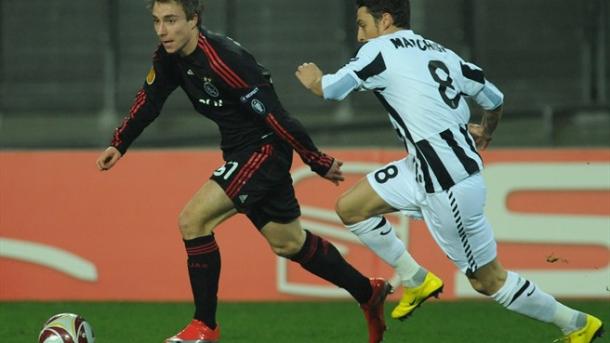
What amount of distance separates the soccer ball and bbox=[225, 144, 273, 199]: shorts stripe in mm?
976

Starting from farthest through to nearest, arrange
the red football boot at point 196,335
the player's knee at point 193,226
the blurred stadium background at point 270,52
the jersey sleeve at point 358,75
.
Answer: the blurred stadium background at point 270,52 → the player's knee at point 193,226 → the red football boot at point 196,335 → the jersey sleeve at point 358,75

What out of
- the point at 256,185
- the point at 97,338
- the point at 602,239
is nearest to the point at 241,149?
the point at 256,185

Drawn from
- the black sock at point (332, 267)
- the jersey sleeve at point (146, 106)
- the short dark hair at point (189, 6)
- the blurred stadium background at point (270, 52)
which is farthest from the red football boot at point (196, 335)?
the blurred stadium background at point (270, 52)

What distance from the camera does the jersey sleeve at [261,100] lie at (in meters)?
6.43

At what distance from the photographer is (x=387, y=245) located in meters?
6.64

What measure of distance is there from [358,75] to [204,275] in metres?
1.31

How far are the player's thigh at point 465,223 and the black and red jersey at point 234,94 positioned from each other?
71 centimetres

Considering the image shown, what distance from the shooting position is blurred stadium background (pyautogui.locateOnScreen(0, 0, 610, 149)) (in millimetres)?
12922

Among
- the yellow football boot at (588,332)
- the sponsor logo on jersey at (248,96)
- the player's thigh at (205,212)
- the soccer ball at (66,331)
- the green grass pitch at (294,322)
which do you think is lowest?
the green grass pitch at (294,322)

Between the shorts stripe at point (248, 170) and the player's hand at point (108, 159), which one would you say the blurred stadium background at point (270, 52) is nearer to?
the player's hand at point (108, 159)

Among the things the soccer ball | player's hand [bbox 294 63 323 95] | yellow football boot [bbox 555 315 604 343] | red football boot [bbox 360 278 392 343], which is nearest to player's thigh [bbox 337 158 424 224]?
red football boot [bbox 360 278 392 343]

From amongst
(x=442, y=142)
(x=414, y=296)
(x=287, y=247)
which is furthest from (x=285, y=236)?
(x=442, y=142)

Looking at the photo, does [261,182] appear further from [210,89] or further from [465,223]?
[465,223]

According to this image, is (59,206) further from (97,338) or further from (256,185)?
(256,185)
